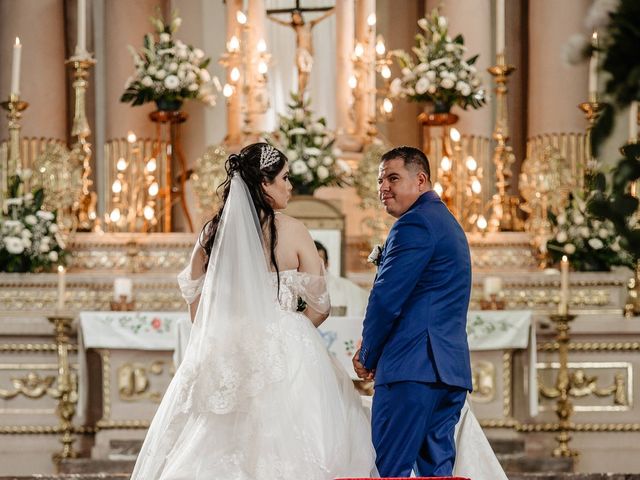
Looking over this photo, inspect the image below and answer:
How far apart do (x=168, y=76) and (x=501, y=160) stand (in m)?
2.76

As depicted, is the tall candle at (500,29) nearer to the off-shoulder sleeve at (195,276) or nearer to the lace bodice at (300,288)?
the lace bodice at (300,288)

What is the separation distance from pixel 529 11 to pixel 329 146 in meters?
3.01

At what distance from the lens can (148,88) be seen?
32.3 feet

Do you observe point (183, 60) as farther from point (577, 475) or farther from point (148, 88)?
point (577, 475)

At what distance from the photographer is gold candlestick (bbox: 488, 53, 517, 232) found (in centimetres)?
987

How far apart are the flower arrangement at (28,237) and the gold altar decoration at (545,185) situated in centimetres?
363

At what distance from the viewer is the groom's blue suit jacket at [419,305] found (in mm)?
4840

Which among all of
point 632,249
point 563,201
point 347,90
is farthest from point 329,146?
point 632,249

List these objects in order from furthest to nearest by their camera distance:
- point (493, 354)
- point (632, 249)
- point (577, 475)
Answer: point (493, 354) < point (577, 475) < point (632, 249)

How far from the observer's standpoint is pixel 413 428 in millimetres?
4824

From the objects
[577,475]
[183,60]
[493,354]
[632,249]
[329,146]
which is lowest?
[577,475]

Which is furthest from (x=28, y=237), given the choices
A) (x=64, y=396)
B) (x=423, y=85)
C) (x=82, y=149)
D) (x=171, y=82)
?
(x=423, y=85)

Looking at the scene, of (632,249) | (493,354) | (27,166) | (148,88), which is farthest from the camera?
Answer: (27,166)

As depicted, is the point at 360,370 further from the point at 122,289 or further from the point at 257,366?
the point at 122,289
